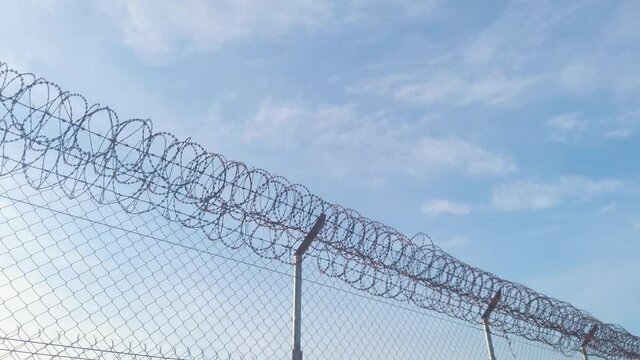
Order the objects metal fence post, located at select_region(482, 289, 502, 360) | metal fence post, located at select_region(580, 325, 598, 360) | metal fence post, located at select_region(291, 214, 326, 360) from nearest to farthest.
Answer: metal fence post, located at select_region(291, 214, 326, 360) → metal fence post, located at select_region(482, 289, 502, 360) → metal fence post, located at select_region(580, 325, 598, 360)

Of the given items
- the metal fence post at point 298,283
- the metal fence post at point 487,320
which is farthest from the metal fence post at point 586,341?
the metal fence post at point 298,283

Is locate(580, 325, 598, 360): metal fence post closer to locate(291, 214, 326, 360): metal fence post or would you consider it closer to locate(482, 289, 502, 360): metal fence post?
locate(482, 289, 502, 360): metal fence post

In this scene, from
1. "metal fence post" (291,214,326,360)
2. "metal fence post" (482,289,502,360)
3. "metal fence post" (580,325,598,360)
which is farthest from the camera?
"metal fence post" (580,325,598,360)

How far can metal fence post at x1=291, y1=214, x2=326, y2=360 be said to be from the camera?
15.4 feet

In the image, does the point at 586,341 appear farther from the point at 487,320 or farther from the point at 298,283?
the point at 298,283

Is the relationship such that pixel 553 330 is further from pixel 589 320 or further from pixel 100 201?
pixel 100 201

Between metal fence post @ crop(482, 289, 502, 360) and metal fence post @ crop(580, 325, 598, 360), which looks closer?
metal fence post @ crop(482, 289, 502, 360)

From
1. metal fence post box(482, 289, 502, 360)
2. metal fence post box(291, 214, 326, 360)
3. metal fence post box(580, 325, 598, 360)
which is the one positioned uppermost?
metal fence post box(580, 325, 598, 360)

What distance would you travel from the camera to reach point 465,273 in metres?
7.05

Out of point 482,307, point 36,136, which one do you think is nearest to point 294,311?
point 36,136

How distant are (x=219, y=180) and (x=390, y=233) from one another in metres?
2.15

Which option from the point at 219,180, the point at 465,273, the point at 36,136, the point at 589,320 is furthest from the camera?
the point at 589,320

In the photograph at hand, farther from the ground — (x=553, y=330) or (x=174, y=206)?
(x=553, y=330)

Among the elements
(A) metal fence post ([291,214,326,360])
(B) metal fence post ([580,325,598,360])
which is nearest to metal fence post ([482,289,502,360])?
(B) metal fence post ([580,325,598,360])
